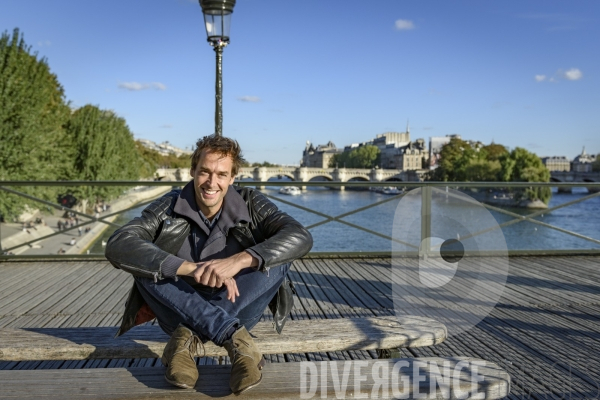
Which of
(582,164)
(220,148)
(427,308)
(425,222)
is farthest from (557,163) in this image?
(220,148)

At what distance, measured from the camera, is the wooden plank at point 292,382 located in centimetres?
200

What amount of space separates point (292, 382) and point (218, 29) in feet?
17.2

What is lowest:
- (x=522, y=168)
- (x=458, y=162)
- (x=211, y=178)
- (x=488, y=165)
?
(x=522, y=168)

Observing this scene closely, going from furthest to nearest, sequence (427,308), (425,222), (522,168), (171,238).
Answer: (522,168), (425,222), (427,308), (171,238)

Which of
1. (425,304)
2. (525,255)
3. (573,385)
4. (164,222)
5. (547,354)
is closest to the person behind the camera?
(164,222)

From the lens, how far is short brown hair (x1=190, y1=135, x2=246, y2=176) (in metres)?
2.61

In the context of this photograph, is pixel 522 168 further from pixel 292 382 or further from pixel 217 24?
pixel 292 382

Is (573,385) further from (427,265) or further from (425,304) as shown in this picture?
(427,265)

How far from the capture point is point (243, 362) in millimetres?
2039

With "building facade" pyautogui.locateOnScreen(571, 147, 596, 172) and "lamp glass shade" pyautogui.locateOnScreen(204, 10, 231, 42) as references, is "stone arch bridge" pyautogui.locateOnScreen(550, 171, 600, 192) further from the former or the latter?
"lamp glass shade" pyautogui.locateOnScreen(204, 10, 231, 42)

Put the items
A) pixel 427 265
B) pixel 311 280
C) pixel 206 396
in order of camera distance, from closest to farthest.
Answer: pixel 206 396, pixel 311 280, pixel 427 265

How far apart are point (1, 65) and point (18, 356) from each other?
2169 cm

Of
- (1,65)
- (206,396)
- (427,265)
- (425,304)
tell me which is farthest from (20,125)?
(206,396)

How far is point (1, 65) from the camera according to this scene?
2108cm
